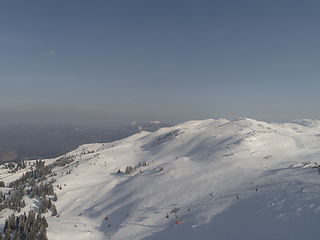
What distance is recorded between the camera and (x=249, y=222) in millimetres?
15445

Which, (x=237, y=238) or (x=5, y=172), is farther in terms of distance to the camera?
(x=5, y=172)

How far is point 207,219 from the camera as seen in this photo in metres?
18.7

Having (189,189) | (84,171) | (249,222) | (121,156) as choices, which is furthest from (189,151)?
(249,222)

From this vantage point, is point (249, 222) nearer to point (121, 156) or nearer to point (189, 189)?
point (189, 189)

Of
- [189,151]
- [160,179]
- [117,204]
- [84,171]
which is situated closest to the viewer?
[117,204]

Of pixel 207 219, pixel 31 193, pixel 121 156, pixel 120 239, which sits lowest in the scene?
pixel 120 239

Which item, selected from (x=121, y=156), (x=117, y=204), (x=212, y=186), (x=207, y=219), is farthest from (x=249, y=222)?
(x=121, y=156)

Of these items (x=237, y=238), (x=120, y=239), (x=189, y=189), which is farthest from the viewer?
(x=189, y=189)

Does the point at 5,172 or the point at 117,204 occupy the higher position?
the point at 5,172

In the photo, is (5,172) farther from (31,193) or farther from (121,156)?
(31,193)

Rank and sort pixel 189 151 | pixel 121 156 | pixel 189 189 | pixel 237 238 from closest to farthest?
pixel 237 238
pixel 189 189
pixel 189 151
pixel 121 156

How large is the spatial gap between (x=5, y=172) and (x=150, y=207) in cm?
11004

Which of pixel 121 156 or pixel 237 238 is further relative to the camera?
pixel 121 156

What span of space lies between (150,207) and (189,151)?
5460cm
